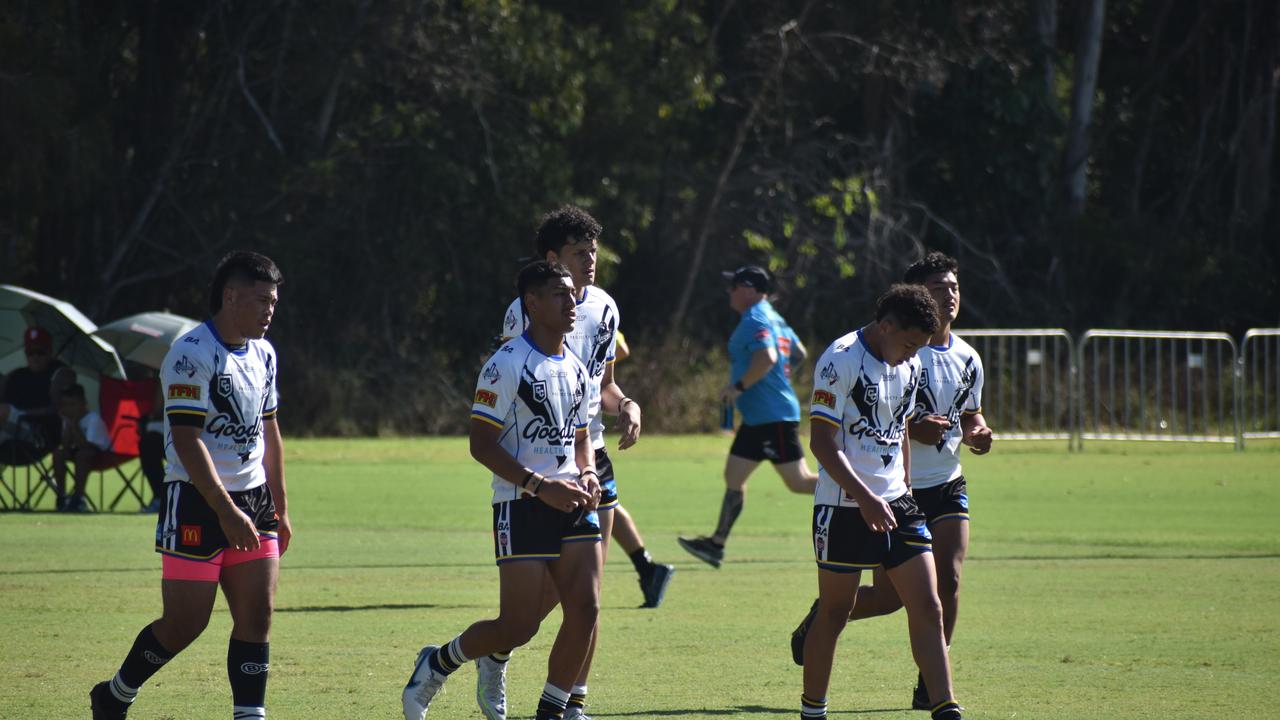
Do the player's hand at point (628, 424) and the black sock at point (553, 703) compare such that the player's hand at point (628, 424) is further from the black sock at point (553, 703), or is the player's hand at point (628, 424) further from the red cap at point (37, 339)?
the red cap at point (37, 339)

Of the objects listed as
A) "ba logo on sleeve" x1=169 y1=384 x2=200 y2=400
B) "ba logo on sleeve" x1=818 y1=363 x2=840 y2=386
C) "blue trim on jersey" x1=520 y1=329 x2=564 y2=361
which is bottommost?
"ba logo on sleeve" x1=169 y1=384 x2=200 y2=400

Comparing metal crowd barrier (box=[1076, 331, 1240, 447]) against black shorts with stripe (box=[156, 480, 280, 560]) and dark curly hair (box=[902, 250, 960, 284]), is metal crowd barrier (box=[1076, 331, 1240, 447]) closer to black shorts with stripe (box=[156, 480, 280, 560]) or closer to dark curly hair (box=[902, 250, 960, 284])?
dark curly hair (box=[902, 250, 960, 284])

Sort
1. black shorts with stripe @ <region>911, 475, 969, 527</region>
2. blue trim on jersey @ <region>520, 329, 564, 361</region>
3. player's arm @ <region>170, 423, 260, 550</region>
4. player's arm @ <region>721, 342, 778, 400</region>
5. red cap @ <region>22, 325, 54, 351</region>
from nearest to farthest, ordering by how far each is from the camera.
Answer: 1. player's arm @ <region>170, 423, 260, 550</region>
2. blue trim on jersey @ <region>520, 329, 564, 361</region>
3. black shorts with stripe @ <region>911, 475, 969, 527</region>
4. player's arm @ <region>721, 342, 778, 400</region>
5. red cap @ <region>22, 325, 54, 351</region>

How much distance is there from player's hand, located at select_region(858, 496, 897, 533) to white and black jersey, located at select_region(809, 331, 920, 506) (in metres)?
0.18

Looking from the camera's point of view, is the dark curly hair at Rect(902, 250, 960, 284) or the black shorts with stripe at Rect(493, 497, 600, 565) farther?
the dark curly hair at Rect(902, 250, 960, 284)

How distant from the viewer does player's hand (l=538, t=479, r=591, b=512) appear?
632 cm

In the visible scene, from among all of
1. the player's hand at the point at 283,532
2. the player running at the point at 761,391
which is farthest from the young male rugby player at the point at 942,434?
the player running at the point at 761,391

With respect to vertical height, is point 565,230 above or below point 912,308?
above

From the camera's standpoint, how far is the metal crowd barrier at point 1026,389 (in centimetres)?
2747

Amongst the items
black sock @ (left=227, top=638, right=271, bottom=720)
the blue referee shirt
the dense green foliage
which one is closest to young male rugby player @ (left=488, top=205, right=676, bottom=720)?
black sock @ (left=227, top=638, right=271, bottom=720)

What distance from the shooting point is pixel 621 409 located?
7781 mm

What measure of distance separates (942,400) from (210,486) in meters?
3.40

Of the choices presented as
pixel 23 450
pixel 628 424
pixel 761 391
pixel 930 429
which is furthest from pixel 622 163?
pixel 930 429

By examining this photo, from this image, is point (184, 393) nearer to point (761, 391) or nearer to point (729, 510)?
point (729, 510)
